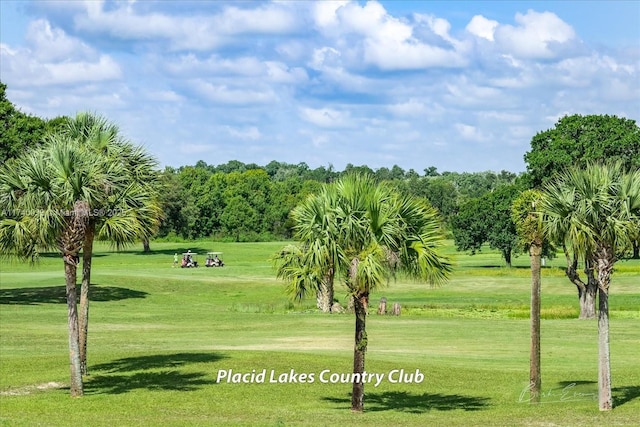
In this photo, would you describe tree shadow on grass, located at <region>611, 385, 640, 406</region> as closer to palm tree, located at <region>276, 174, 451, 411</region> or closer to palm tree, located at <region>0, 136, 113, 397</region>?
palm tree, located at <region>276, 174, 451, 411</region>

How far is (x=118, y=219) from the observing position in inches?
1315

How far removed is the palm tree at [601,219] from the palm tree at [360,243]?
3583 mm

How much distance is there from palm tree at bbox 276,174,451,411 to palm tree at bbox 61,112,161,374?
7706 mm

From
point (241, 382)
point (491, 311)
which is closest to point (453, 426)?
point (241, 382)

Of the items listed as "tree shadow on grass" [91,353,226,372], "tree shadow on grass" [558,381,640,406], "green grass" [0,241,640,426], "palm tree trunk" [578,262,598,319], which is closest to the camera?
"green grass" [0,241,640,426]

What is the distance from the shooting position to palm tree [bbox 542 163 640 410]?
27688mm

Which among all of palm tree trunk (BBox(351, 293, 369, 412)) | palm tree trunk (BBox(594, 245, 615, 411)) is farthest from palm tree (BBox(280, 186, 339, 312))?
palm tree trunk (BBox(594, 245, 615, 411))

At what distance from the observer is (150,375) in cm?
3447

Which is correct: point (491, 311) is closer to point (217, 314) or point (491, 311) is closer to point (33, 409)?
point (217, 314)

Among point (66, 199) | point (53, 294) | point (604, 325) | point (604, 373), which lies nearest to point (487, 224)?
A: point (53, 294)

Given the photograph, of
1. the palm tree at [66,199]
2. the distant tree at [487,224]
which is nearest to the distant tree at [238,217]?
the distant tree at [487,224]

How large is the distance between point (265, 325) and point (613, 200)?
29863 millimetres

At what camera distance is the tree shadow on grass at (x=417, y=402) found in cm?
2905

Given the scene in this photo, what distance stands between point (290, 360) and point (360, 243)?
10.9 metres
